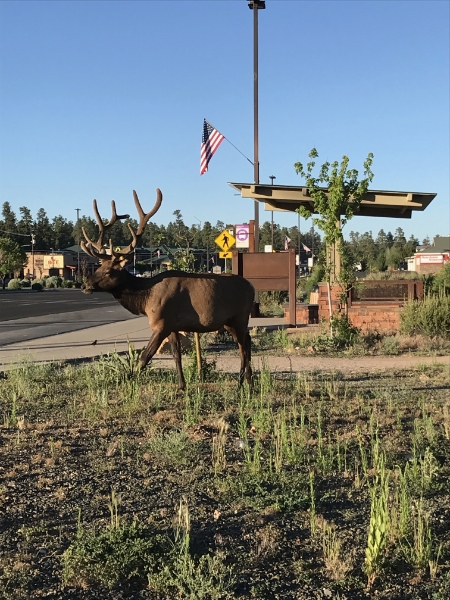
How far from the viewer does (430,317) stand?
1471 cm

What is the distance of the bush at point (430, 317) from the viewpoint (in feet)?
47.9

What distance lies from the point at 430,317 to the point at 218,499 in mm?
11058

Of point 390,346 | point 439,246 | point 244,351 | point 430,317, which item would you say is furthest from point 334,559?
point 439,246

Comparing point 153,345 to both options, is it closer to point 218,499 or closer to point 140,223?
point 140,223

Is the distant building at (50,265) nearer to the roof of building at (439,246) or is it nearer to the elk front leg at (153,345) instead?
the roof of building at (439,246)

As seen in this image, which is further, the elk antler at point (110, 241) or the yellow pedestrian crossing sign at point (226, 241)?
the yellow pedestrian crossing sign at point (226, 241)

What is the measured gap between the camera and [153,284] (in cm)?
842

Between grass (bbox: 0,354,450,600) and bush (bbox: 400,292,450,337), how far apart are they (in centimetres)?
684

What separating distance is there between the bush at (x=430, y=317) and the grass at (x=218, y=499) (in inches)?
269

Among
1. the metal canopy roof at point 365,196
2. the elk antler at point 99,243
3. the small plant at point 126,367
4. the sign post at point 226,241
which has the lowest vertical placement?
the small plant at point 126,367

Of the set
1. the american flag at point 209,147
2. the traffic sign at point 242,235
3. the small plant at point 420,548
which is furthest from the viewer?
the american flag at point 209,147

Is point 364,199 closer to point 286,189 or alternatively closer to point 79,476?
point 286,189

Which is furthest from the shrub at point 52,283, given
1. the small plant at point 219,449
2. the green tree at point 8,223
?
the small plant at point 219,449

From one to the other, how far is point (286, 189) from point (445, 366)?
838 centimetres
